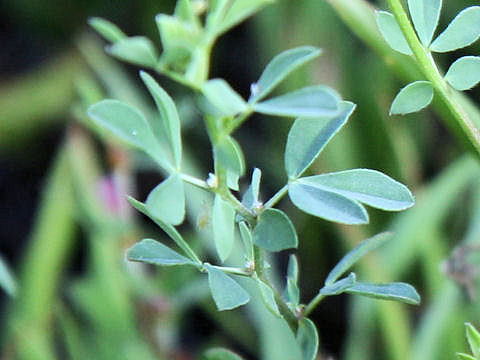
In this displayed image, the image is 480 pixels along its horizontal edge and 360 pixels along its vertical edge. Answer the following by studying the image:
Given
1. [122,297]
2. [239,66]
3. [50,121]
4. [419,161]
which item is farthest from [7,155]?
[419,161]

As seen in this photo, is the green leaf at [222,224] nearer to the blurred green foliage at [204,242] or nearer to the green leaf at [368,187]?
the green leaf at [368,187]

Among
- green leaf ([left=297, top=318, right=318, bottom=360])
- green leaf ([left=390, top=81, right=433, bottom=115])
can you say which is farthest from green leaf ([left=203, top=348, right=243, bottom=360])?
green leaf ([left=390, top=81, right=433, bottom=115])

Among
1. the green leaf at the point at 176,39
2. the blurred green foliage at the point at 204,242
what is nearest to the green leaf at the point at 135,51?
the green leaf at the point at 176,39

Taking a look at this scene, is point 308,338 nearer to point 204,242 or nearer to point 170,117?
point 170,117

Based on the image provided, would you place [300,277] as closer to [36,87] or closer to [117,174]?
[117,174]

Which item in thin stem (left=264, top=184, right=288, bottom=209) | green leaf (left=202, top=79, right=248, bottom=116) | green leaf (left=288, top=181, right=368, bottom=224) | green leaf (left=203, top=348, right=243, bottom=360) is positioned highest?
green leaf (left=202, top=79, right=248, bottom=116)

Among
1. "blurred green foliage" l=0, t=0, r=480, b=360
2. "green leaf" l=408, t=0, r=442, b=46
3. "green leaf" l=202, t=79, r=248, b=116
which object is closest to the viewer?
"green leaf" l=202, t=79, r=248, b=116

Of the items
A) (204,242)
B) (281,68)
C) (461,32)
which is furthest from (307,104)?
(204,242)

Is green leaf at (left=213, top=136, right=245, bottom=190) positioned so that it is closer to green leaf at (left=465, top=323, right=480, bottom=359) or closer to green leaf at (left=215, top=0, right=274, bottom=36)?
green leaf at (left=215, top=0, right=274, bottom=36)
